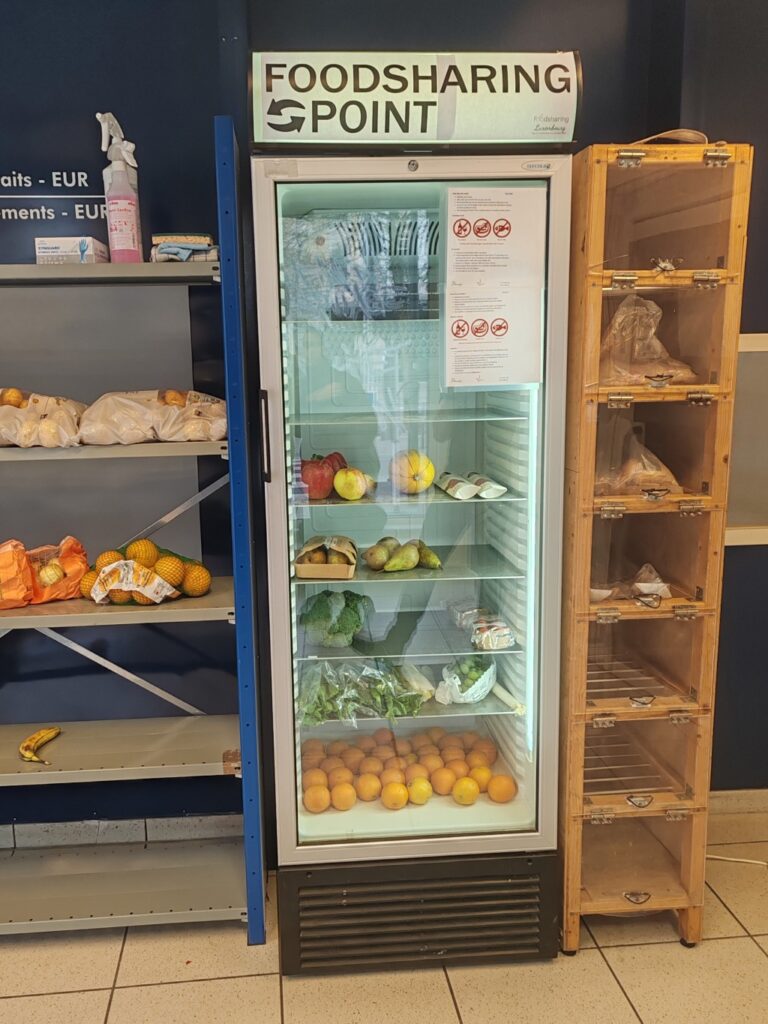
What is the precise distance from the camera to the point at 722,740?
11.1 ft

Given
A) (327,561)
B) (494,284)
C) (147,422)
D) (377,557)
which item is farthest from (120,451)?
(494,284)

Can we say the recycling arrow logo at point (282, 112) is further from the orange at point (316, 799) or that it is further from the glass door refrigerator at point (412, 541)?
the orange at point (316, 799)

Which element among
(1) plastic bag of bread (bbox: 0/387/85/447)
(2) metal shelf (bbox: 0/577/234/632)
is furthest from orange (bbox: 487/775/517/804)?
(1) plastic bag of bread (bbox: 0/387/85/447)

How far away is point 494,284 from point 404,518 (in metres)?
0.82

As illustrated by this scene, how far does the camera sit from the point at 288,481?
246 cm

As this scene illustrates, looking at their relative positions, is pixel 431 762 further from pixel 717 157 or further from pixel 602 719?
pixel 717 157

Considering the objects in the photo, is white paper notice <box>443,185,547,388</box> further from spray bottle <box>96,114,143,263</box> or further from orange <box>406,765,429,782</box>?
orange <box>406,765,429,782</box>

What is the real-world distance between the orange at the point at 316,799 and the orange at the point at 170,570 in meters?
0.78

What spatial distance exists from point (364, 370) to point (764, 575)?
1.76 metres

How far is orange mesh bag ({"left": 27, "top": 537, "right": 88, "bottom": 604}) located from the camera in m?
2.65

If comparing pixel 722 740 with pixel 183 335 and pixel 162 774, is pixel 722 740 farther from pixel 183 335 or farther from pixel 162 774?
pixel 183 335

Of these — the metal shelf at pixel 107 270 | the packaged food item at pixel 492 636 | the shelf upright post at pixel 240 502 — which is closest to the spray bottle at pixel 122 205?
the metal shelf at pixel 107 270

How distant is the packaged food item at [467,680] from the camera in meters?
2.80

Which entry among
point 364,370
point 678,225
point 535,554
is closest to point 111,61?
point 364,370
